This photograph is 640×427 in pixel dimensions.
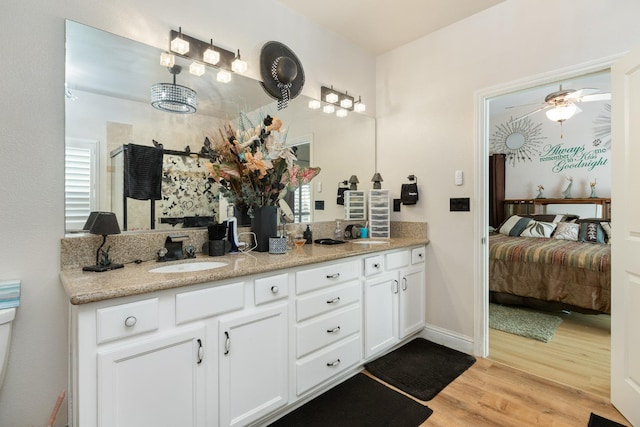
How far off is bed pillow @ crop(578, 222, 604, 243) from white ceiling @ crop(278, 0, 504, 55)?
318 centimetres

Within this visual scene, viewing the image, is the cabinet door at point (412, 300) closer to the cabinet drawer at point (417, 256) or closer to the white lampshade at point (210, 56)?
the cabinet drawer at point (417, 256)

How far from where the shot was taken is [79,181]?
1.57 meters

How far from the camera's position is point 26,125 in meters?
1.44

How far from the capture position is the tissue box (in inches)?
52.4

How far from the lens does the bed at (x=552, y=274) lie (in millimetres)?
2973

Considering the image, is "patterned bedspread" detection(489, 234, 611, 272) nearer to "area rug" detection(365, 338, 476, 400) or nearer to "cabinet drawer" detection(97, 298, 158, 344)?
"area rug" detection(365, 338, 476, 400)

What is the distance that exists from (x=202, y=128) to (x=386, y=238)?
1797mm

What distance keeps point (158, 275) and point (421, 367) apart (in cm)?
191

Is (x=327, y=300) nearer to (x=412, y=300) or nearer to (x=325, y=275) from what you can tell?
(x=325, y=275)

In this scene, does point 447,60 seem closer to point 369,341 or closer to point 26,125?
point 369,341

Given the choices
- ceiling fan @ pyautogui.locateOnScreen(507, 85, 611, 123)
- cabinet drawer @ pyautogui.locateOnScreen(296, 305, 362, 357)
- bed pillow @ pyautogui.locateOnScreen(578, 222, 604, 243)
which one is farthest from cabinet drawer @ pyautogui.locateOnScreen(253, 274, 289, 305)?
bed pillow @ pyautogui.locateOnScreen(578, 222, 604, 243)

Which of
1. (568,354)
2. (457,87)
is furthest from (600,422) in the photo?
(457,87)

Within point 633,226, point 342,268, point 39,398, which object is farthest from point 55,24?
point 633,226

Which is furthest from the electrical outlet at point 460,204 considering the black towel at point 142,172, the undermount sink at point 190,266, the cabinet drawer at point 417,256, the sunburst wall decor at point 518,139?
the sunburst wall decor at point 518,139
